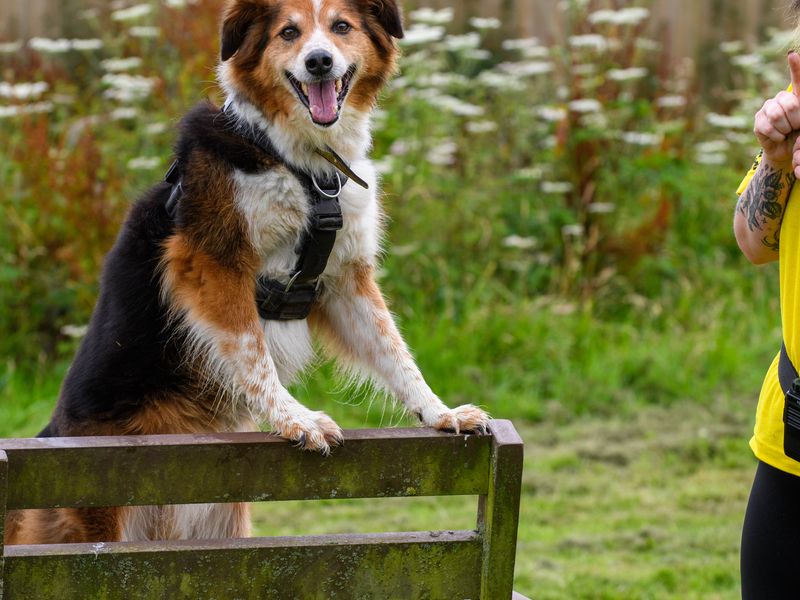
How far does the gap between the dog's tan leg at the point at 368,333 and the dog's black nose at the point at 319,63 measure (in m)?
0.59

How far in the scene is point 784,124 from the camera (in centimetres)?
223

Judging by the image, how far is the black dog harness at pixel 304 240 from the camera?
3062 millimetres

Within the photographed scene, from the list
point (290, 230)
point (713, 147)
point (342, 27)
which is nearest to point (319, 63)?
point (342, 27)

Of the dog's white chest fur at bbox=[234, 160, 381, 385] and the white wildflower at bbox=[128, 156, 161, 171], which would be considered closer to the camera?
the dog's white chest fur at bbox=[234, 160, 381, 385]

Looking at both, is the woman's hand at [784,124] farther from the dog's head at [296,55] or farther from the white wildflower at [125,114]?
the white wildflower at [125,114]

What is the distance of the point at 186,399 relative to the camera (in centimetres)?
317

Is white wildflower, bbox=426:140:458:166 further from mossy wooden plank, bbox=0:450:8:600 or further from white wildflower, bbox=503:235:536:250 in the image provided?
mossy wooden plank, bbox=0:450:8:600

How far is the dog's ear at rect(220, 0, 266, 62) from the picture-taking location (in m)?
3.16

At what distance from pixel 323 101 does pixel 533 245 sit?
405 centimetres

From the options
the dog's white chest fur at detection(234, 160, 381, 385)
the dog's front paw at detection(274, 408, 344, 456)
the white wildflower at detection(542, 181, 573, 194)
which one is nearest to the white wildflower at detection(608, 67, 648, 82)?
the white wildflower at detection(542, 181, 573, 194)

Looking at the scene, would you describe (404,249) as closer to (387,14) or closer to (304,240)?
(387,14)

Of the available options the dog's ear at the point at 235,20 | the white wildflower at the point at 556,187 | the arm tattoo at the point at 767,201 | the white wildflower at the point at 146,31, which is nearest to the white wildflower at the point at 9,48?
the white wildflower at the point at 146,31

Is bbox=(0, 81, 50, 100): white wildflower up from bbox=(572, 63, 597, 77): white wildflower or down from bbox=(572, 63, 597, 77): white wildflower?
up

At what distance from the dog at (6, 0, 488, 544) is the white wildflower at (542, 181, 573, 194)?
3758mm
